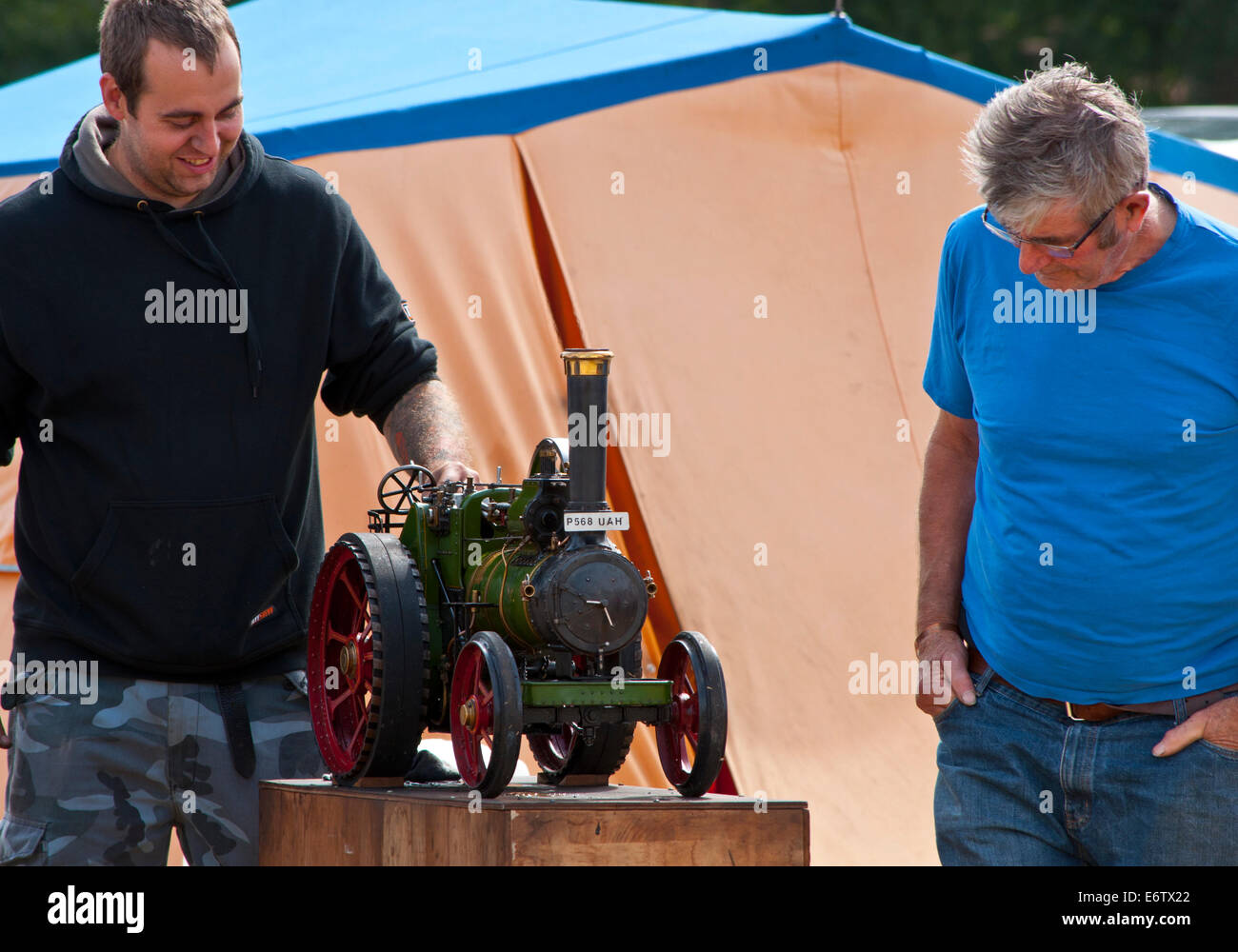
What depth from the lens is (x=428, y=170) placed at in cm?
415

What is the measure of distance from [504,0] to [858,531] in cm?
243

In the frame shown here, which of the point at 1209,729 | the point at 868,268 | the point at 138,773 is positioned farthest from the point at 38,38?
the point at 1209,729

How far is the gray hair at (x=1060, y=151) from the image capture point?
83.2 inches

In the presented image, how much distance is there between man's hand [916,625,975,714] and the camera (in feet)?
7.77

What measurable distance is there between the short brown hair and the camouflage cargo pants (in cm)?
95

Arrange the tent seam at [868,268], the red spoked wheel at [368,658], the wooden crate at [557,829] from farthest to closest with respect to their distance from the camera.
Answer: the tent seam at [868,268] → the red spoked wheel at [368,658] → the wooden crate at [557,829]

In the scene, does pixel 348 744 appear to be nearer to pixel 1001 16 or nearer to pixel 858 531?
pixel 858 531

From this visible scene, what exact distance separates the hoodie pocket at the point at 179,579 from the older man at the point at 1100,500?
45.5 inches

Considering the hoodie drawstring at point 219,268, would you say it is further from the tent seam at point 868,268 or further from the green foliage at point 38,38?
the green foliage at point 38,38

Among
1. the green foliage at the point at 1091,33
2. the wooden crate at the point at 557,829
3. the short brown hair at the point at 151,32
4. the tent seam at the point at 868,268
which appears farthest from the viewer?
the green foliage at the point at 1091,33

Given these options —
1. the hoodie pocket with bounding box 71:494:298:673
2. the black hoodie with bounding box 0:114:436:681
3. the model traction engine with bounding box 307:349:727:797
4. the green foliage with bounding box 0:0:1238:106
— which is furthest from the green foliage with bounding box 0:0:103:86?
the model traction engine with bounding box 307:349:727:797

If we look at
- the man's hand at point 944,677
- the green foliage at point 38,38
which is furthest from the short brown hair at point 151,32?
the green foliage at point 38,38

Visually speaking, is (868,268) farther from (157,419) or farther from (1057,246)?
(157,419)

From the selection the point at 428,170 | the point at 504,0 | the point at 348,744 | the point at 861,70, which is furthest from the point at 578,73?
the point at 348,744
